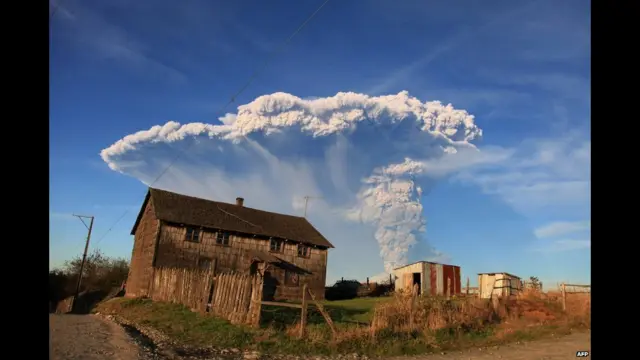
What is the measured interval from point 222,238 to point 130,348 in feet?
72.8

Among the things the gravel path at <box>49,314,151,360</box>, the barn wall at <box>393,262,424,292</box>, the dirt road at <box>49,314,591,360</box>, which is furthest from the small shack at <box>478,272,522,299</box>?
the gravel path at <box>49,314,151,360</box>

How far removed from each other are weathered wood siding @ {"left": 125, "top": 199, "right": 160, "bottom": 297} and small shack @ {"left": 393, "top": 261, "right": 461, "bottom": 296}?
20.6 meters

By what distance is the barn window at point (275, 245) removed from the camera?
120 feet

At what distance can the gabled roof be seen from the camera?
108ft

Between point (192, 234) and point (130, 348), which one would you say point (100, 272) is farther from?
point (130, 348)

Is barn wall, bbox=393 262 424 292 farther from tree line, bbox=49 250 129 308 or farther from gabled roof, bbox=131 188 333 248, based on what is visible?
tree line, bbox=49 250 129 308

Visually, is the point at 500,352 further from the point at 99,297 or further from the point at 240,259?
the point at 99,297

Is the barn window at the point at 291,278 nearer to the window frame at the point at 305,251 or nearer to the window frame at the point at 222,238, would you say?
the window frame at the point at 305,251

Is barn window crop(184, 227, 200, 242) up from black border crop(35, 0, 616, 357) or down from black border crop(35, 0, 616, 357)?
up

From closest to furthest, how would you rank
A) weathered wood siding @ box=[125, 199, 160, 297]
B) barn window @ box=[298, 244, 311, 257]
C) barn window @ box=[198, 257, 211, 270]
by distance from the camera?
weathered wood siding @ box=[125, 199, 160, 297] < barn window @ box=[198, 257, 211, 270] < barn window @ box=[298, 244, 311, 257]

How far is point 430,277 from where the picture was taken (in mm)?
39062

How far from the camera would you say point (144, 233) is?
34188 millimetres

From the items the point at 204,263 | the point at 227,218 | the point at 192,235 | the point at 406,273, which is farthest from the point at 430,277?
the point at 192,235
